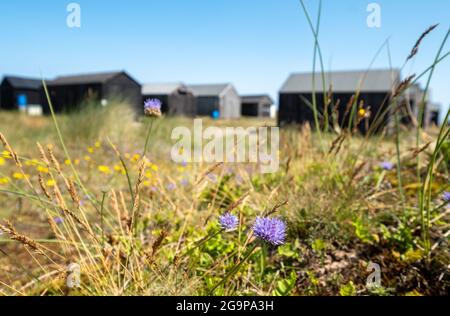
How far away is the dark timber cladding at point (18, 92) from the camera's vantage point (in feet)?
84.5

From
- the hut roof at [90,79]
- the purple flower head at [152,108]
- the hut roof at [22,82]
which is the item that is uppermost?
the hut roof at [22,82]

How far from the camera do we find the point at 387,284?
48.7 inches

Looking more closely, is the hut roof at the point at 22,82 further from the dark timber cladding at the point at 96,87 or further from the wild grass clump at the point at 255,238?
the wild grass clump at the point at 255,238

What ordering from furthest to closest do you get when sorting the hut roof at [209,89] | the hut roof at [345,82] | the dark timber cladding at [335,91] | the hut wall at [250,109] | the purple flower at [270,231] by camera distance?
the hut wall at [250,109] < the hut roof at [209,89] < the hut roof at [345,82] < the dark timber cladding at [335,91] < the purple flower at [270,231]

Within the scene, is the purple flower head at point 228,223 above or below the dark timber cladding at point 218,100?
below

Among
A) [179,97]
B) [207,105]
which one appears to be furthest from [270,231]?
[207,105]

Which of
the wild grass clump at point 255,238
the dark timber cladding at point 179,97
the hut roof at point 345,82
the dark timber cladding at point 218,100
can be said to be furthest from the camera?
the dark timber cladding at point 218,100

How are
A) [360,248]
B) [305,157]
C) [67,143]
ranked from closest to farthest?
[360,248], [305,157], [67,143]

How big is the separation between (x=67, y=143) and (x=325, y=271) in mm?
4654

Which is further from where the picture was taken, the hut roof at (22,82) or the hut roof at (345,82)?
the hut roof at (22,82)

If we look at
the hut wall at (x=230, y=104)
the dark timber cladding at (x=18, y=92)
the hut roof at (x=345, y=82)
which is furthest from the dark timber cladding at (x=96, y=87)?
the hut wall at (x=230, y=104)

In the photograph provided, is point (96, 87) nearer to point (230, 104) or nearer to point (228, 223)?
point (230, 104)
